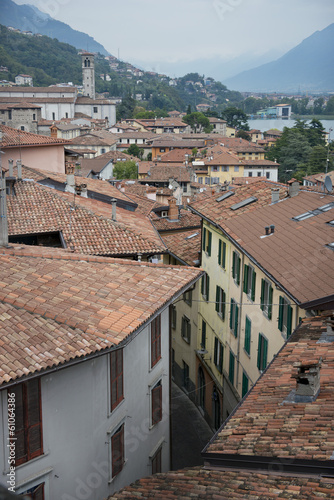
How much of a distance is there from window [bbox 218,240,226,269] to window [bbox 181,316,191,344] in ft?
13.3

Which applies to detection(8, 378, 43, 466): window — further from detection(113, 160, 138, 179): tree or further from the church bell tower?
the church bell tower

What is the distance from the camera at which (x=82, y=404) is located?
911cm

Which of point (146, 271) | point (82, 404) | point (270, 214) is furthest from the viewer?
point (270, 214)

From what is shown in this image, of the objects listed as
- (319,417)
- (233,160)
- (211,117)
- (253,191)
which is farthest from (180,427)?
(211,117)

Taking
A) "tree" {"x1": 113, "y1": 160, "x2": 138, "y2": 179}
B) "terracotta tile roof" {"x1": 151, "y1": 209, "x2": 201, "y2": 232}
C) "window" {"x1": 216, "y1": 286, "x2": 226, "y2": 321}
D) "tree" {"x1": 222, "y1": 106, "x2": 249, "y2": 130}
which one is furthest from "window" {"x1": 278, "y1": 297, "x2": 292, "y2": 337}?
"tree" {"x1": 222, "y1": 106, "x2": 249, "y2": 130}

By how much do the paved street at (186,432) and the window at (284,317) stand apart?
4.10 m

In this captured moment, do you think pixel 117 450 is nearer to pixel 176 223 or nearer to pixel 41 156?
pixel 176 223

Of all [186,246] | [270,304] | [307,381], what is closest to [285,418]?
[307,381]

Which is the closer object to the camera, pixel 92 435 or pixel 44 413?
pixel 44 413

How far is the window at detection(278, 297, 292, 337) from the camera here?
13.3 meters

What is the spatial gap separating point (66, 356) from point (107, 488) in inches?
117

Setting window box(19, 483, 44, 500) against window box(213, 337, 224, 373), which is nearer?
window box(19, 483, 44, 500)

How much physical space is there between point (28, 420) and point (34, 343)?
3.03 ft

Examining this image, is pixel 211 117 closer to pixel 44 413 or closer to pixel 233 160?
pixel 233 160
